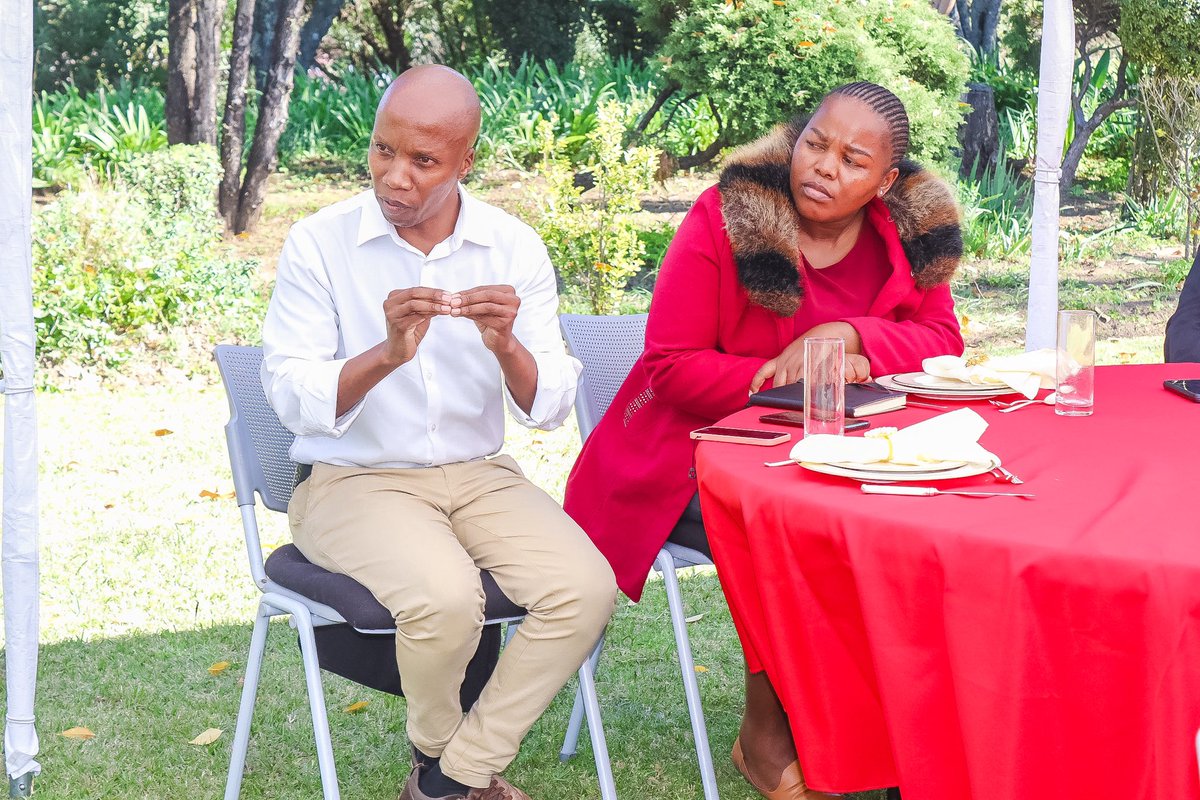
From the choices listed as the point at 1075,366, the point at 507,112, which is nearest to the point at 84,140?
the point at 507,112

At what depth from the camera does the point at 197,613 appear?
4164 millimetres

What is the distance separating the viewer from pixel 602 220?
7527mm

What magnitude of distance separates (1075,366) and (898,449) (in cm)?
67

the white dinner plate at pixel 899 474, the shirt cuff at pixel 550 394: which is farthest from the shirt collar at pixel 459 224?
the white dinner plate at pixel 899 474

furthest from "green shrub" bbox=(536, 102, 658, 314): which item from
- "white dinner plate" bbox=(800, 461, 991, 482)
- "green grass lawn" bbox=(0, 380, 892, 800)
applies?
"white dinner plate" bbox=(800, 461, 991, 482)

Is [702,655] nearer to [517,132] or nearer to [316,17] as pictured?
[517,132]

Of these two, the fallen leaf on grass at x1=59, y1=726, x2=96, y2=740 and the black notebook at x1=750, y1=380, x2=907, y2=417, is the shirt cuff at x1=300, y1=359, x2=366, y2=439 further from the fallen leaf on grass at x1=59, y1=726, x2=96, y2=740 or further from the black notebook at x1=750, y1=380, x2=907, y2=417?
the fallen leaf on grass at x1=59, y1=726, x2=96, y2=740

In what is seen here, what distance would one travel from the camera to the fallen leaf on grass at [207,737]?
3312 millimetres

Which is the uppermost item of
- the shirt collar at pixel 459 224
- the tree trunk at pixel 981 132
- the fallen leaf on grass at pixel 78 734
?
the tree trunk at pixel 981 132

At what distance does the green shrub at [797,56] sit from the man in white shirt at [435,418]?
555 cm

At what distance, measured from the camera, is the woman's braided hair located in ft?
9.52

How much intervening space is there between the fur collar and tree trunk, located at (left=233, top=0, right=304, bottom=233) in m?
7.62

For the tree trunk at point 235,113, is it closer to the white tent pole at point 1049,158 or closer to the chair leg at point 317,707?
the white tent pole at point 1049,158

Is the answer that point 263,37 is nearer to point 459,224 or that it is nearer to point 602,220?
point 602,220
